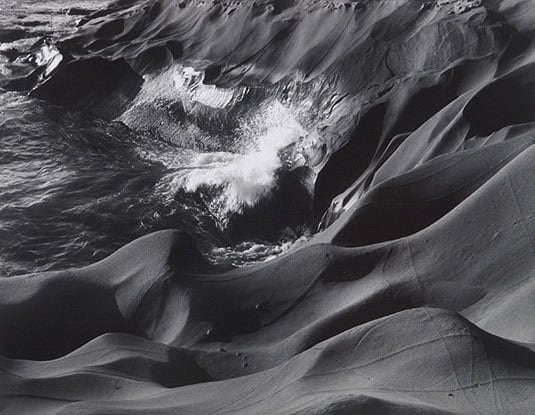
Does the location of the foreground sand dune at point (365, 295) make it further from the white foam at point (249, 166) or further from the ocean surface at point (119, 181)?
the ocean surface at point (119, 181)

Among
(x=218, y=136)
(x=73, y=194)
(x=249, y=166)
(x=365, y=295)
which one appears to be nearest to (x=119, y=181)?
(x=73, y=194)

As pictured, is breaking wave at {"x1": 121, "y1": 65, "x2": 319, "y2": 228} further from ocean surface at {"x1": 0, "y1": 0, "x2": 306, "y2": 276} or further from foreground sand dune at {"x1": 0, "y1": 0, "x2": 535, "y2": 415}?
foreground sand dune at {"x1": 0, "y1": 0, "x2": 535, "y2": 415}

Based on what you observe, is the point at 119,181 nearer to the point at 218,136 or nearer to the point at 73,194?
the point at 73,194

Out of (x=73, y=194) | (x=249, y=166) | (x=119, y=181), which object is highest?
(x=73, y=194)

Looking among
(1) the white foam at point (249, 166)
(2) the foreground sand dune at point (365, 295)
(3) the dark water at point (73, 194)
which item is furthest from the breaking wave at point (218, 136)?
(2) the foreground sand dune at point (365, 295)

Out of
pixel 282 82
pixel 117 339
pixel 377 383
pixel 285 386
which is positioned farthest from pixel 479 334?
pixel 282 82

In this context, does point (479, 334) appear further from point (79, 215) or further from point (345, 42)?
point (345, 42)
